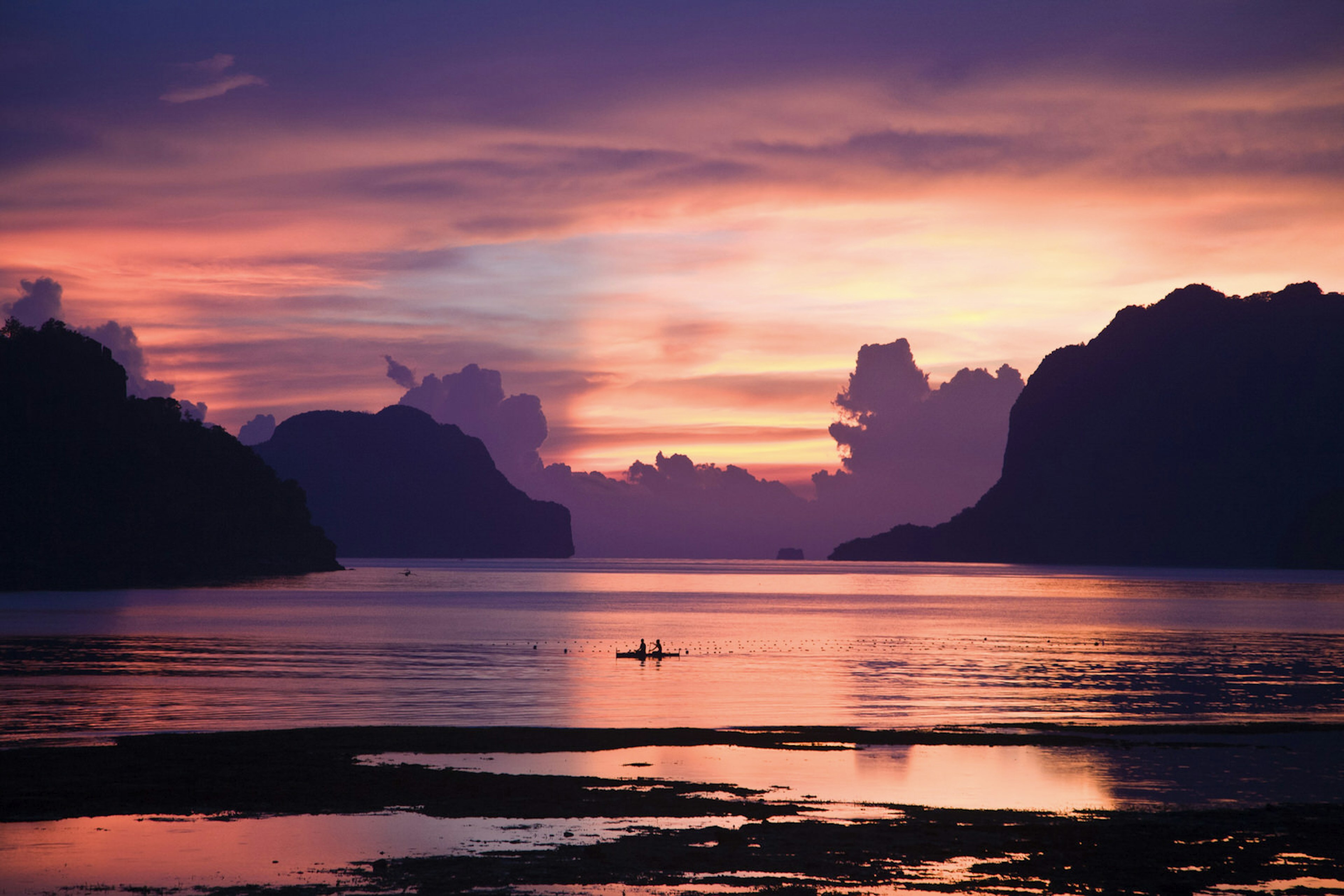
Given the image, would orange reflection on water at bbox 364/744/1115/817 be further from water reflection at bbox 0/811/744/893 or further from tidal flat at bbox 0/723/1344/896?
water reflection at bbox 0/811/744/893

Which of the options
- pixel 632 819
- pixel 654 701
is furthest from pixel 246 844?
pixel 654 701

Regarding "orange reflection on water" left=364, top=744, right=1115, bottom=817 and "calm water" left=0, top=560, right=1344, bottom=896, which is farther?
"orange reflection on water" left=364, top=744, right=1115, bottom=817

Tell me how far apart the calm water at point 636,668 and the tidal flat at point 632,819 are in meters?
6.93

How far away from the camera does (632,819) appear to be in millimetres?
23641

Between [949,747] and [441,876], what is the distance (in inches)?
781

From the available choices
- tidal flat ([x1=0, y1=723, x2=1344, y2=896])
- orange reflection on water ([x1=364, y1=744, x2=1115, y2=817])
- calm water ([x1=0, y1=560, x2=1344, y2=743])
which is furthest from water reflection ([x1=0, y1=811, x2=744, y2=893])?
calm water ([x1=0, y1=560, x2=1344, y2=743])

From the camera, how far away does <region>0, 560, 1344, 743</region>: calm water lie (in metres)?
43.1

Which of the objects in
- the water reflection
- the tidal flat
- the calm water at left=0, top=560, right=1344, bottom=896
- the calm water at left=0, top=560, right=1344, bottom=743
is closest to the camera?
the water reflection

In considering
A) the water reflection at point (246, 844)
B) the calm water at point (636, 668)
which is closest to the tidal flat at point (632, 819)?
the water reflection at point (246, 844)

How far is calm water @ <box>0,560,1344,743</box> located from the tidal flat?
6.93 meters

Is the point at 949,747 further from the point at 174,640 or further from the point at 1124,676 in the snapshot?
the point at 174,640

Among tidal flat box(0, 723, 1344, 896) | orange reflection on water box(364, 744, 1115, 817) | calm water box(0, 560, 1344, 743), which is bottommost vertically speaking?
calm water box(0, 560, 1344, 743)

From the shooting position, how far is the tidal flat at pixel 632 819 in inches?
754

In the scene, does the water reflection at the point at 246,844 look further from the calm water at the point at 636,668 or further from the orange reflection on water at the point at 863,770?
the calm water at the point at 636,668
